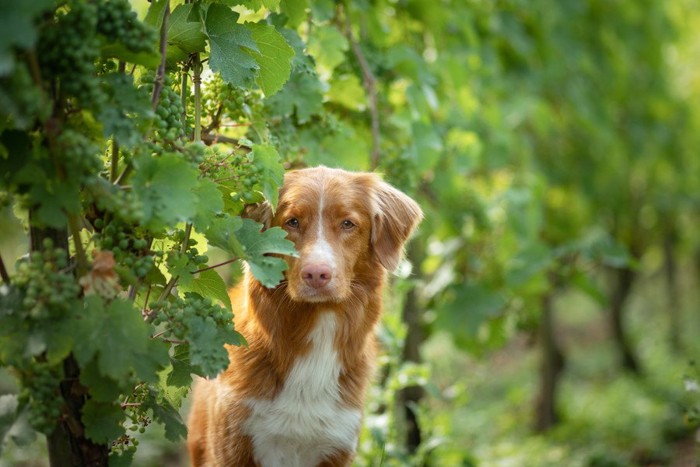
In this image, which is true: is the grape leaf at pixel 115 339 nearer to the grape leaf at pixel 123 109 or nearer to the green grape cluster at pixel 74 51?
the grape leaf at pixel 123 109

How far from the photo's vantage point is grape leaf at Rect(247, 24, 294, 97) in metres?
3.19

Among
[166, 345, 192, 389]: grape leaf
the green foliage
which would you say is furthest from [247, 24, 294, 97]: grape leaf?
[166, 345, 192, 389]: grape leaf

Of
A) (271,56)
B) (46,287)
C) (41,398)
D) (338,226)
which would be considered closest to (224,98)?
(271,56)

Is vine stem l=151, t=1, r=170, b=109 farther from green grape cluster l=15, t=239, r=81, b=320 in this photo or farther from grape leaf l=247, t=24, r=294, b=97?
green grape cluster l=15, t=239, r=81, b=320

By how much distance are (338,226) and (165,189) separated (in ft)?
4.30

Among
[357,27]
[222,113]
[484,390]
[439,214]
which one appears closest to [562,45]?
[439,214]

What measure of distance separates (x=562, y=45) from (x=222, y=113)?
21.5 ft

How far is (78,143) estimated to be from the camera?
2.37m

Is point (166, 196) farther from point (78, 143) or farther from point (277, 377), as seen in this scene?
point (277, 377)

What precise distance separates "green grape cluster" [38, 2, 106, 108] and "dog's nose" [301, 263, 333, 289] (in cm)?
131

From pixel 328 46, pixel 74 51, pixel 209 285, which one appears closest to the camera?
pixel 74 51

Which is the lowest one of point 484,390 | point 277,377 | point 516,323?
point 484,390

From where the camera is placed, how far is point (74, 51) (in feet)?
7.68

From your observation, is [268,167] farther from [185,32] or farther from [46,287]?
[46,287]
